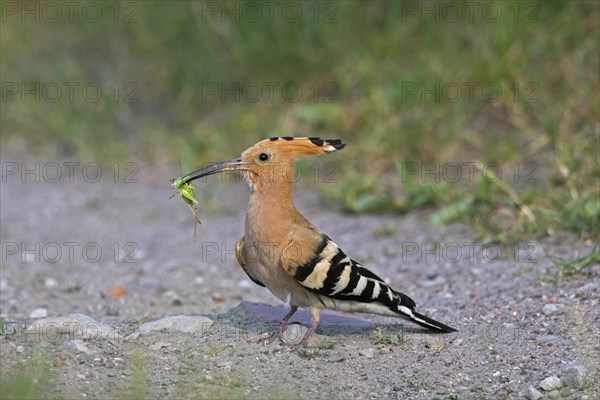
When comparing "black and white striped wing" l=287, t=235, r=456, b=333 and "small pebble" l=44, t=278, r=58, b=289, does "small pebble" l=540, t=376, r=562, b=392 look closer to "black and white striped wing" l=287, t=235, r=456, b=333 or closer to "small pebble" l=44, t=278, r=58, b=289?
"black and white striped wing" l=287, t=235, r=456, b=333

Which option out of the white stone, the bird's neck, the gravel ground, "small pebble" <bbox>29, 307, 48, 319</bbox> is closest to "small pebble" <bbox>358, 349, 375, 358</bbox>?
the gravel ground

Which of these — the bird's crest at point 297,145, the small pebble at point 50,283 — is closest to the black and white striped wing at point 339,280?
the bird's crest at point 297,145

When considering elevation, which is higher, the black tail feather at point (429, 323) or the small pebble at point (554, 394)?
the black tail feather at point (429, 323)

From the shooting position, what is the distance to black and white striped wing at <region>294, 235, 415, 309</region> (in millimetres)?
3771

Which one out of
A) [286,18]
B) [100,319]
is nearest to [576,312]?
[100,319]

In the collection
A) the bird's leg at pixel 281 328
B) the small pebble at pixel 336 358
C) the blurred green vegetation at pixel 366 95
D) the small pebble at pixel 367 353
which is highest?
the blurred green vegetation at pixel 366 95

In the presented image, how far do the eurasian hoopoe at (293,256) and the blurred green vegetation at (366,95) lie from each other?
168cm

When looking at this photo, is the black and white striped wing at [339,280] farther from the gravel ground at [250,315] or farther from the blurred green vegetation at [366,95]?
the blurred green vegetation at [366,95]

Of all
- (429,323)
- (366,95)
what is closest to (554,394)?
(429,323)

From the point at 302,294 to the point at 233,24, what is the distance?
15.1ft

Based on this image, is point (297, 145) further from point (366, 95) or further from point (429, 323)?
point (366, 95)

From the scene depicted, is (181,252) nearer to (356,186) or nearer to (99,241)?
(99,241)

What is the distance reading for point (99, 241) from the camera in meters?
6.39

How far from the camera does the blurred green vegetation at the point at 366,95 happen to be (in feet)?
19.8
